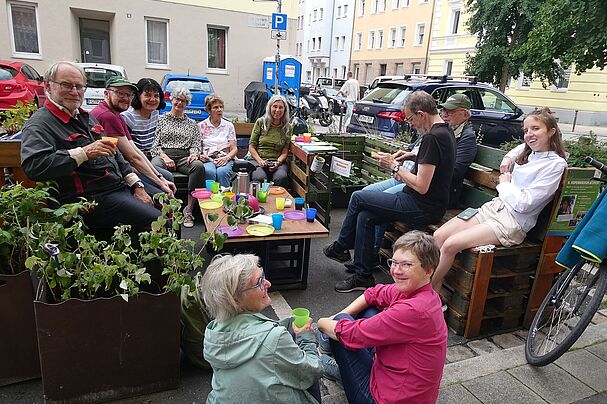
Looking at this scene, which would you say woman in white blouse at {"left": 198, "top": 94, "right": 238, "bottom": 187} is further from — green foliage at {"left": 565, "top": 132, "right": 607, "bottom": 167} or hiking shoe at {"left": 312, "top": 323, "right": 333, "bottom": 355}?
green foliage at {"left": 565, "top": 132, "right": 607, "bottom": 167}

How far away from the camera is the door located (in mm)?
16038

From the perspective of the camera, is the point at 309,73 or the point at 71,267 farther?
the point at 309,73

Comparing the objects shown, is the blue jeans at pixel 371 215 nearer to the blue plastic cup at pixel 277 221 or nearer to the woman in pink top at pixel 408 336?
the blue plastic cup at pixel 277 221

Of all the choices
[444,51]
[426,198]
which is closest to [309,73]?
[444,51]

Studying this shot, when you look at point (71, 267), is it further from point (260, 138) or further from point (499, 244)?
point (260, 138)

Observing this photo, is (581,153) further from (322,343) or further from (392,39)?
(392,39)

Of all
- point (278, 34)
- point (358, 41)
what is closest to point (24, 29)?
point (278, 34)

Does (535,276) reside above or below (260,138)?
below

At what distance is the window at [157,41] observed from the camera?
1561cm

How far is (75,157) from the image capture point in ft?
8.40

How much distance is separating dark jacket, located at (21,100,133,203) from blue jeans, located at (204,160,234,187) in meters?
1.89

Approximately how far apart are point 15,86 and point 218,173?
22.5ft

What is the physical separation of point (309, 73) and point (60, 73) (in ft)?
152

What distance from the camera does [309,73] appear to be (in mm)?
47188
